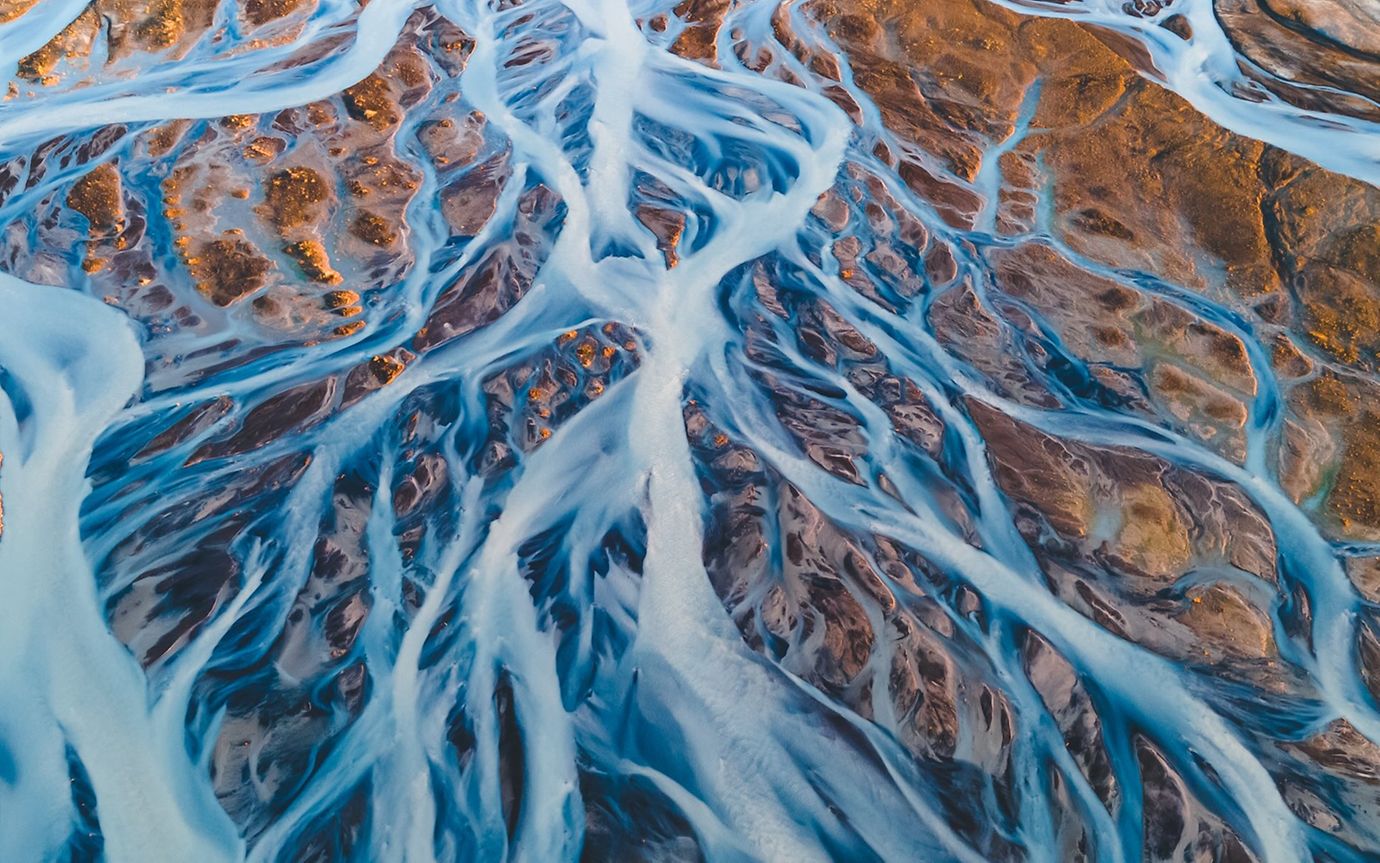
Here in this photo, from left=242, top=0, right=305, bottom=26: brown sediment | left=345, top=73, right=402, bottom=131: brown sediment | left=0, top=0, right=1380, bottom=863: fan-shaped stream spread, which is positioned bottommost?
left=0, top=0, right=1380, bottom=863: fan-shaped stream spread

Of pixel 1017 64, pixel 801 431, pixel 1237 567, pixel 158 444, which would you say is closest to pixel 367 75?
pixel 158 444

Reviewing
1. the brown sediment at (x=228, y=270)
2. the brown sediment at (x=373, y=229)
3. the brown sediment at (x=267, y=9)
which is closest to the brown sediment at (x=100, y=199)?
the brown sediment at (x=228, y=270)

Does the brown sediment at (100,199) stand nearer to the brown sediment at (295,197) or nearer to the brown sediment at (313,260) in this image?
the brown sediment at (295,197)

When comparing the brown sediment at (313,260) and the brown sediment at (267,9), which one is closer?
the brown sediment at (313,260)

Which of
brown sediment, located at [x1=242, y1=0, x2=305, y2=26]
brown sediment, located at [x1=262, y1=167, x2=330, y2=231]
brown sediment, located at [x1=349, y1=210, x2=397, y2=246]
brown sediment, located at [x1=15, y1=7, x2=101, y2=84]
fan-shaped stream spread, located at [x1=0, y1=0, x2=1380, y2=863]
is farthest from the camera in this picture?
brown sediment, located at [x1=242, y1=0, x2=305, y2=26]

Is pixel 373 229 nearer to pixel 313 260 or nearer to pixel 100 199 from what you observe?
pixel 313 260

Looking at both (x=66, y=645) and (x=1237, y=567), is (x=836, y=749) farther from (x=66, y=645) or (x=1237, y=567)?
(x=66, y=645)

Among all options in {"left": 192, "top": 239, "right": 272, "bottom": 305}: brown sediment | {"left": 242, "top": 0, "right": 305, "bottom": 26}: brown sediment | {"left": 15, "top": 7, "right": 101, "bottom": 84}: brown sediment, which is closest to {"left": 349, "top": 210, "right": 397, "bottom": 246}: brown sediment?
{"left": 192, "top": 239, "right": 272, "bottom": 305}: brown sediment

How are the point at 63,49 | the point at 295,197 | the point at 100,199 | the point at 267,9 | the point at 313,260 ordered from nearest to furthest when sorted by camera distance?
the point at 313,260 < the point at 100,199 < the point at 295,197 < the point at 63,49 < the point at 267,9

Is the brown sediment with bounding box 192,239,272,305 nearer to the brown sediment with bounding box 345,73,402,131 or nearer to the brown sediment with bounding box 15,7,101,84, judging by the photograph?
the brown sediment with bounding box 345,73,402,131

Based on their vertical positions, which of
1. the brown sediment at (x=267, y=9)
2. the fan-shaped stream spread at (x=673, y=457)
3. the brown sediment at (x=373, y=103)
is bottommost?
the fan-shaped stream spread at (x=673, y=457)

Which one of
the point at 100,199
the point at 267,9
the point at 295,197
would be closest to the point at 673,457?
the point at 295,197
